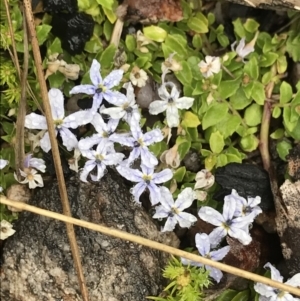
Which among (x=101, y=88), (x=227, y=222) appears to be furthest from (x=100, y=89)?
(x=227, y=222)

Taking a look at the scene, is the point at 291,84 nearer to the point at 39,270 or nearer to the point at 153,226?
the point at 153,226

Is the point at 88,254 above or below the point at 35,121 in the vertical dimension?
below

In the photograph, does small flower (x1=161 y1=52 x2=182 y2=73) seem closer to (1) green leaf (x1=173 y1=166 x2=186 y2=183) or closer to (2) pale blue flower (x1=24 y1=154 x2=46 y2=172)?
(1) green leaf (x1=173 y1=166 x2=186 y2=183)

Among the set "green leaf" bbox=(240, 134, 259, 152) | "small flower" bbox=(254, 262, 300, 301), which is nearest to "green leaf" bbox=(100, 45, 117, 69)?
"green leaf" bbox=(240, 134, 259, 152)

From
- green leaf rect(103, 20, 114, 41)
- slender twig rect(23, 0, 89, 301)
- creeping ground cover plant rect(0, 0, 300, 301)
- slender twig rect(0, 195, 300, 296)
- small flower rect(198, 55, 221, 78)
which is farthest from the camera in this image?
green leaf rect(103, 20, 114, 41)

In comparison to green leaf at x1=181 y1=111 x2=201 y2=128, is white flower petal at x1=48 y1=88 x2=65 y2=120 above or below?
above

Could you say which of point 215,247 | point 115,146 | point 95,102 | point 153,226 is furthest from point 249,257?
point 95,102

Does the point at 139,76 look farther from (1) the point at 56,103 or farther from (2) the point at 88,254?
(2) the point at 88,254

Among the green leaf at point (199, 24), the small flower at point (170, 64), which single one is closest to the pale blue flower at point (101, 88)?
the small flower at point (170, 64)
